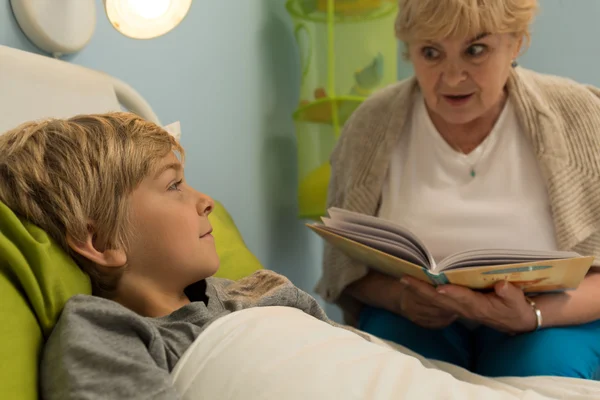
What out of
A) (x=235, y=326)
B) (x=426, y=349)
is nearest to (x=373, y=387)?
(x=235, y=326)

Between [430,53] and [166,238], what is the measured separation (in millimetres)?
697

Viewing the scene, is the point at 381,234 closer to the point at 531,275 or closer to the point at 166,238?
the point at 531,275

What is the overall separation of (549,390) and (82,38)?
0.98 m

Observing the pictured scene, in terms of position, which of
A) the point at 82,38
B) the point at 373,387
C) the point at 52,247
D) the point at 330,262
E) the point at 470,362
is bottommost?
the point at 470,362

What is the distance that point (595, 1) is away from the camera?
6.42 feet

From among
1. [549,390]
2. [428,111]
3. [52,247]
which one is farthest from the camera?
[428,111]

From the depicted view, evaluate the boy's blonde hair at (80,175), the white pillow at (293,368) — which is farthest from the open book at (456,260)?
the boy's blonde hair at (80,175)

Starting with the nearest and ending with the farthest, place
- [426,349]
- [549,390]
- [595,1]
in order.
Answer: [549,390] < [426,349] < [595,1]

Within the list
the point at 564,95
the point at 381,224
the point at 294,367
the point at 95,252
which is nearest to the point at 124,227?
the point at 95,252

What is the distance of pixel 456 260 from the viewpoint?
960mm

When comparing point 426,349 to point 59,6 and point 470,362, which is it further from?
point 59,6

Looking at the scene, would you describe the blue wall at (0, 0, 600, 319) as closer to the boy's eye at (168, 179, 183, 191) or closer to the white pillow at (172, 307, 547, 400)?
the boy's eye at (168, 179, 183, 191)

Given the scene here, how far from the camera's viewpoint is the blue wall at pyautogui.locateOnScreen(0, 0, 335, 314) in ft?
4.73

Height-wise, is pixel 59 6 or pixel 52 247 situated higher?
pixel 59 6
